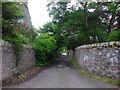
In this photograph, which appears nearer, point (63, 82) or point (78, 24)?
point (63, 82)

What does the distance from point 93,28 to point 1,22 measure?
8.09 metres

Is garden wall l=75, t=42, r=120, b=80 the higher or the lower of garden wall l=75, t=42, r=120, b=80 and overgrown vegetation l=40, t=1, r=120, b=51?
the lower

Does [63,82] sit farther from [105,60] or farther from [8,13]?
[8,13]

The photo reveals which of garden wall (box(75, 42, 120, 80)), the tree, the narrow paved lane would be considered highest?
the tree

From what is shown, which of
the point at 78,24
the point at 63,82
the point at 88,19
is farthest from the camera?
the point at 88,19

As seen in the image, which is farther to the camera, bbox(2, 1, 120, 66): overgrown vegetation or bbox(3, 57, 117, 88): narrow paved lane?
bbox(2, 1, 120, 66): overgrown vegetation

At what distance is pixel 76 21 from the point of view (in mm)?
9555

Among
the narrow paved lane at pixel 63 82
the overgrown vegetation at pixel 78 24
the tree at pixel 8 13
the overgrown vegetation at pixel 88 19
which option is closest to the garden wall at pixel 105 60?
the narrow paved lane at pixel 63 82

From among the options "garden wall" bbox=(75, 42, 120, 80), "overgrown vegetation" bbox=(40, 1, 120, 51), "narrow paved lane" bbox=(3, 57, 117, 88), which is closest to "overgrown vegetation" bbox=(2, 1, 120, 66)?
"overgrown vegetation" bbox=(40, 1, 120, 51)

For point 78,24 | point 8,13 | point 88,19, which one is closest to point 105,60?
point 78,24

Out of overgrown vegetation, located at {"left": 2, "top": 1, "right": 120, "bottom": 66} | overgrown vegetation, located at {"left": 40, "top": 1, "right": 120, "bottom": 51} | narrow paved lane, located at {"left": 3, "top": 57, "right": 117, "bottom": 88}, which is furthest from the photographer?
overgrown vegetation, located at {"left": 40, "top": 1, "right": 120, "bottom": 51}


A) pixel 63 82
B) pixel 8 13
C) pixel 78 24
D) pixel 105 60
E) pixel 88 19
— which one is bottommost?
pixel 63 82

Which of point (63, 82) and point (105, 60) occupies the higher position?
point (105, 60)

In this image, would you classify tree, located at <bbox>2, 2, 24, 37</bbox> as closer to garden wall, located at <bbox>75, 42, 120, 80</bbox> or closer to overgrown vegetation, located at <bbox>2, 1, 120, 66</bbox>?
overgrown vegetation, located at <bbox>2, 1, 120, 66</bbox>
